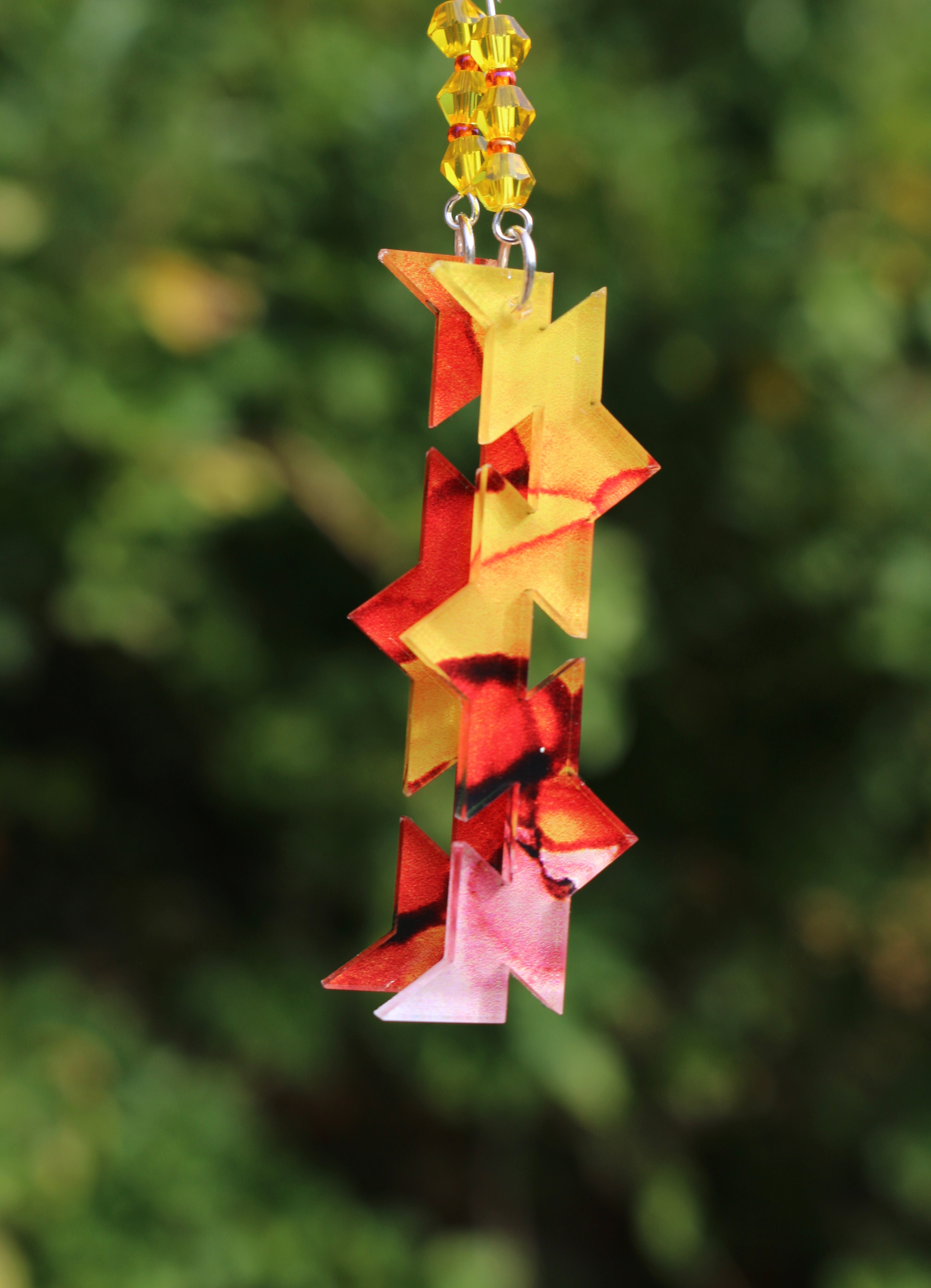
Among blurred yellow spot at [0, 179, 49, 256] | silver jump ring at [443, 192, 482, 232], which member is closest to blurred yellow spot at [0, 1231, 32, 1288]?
blurred yellow spot at [0, 179, 49, 256]

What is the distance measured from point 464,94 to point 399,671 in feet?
3.79

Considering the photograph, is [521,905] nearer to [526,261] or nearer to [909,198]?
[526,261]

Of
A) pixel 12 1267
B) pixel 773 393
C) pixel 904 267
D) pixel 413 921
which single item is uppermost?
pixel 904 267

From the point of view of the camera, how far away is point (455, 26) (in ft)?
1.67

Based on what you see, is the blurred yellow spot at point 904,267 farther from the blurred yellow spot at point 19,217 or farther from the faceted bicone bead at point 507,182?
the faceted bicone bead at point 507,182

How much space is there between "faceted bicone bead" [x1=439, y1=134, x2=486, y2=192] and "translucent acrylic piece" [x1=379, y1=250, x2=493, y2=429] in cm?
3

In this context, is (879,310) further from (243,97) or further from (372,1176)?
(372,1176)

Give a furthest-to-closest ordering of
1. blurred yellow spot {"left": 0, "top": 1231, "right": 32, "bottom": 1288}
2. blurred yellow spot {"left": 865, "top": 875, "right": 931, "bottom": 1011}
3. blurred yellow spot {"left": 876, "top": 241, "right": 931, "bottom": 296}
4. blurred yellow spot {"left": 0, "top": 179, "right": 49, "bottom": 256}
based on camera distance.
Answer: blurred yellow spot {"left": 865, "top": 875, "right": 931, "bottom": 1011}, blurred yellow spot {"left": 876, "top": 241, "right": 931, "bottom": 296}, blurred yellow spot {"left": 0, "top": 1231, "right": 32, "bottom": 1288}, blurred yellow spot {"left": 0, "top": 179, "right": 49, "bottom": 256}

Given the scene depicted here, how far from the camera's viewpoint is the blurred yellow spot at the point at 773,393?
68.8 inches

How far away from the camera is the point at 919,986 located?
2.05 m

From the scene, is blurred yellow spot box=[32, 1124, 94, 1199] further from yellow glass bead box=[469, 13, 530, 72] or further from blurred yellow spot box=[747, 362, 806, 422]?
yellow glass bead box=[469, 13, 530, 72]

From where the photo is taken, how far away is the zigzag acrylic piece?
468mm

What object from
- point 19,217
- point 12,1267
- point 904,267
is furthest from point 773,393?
point 12,1267

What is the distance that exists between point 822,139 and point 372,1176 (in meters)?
2.05
